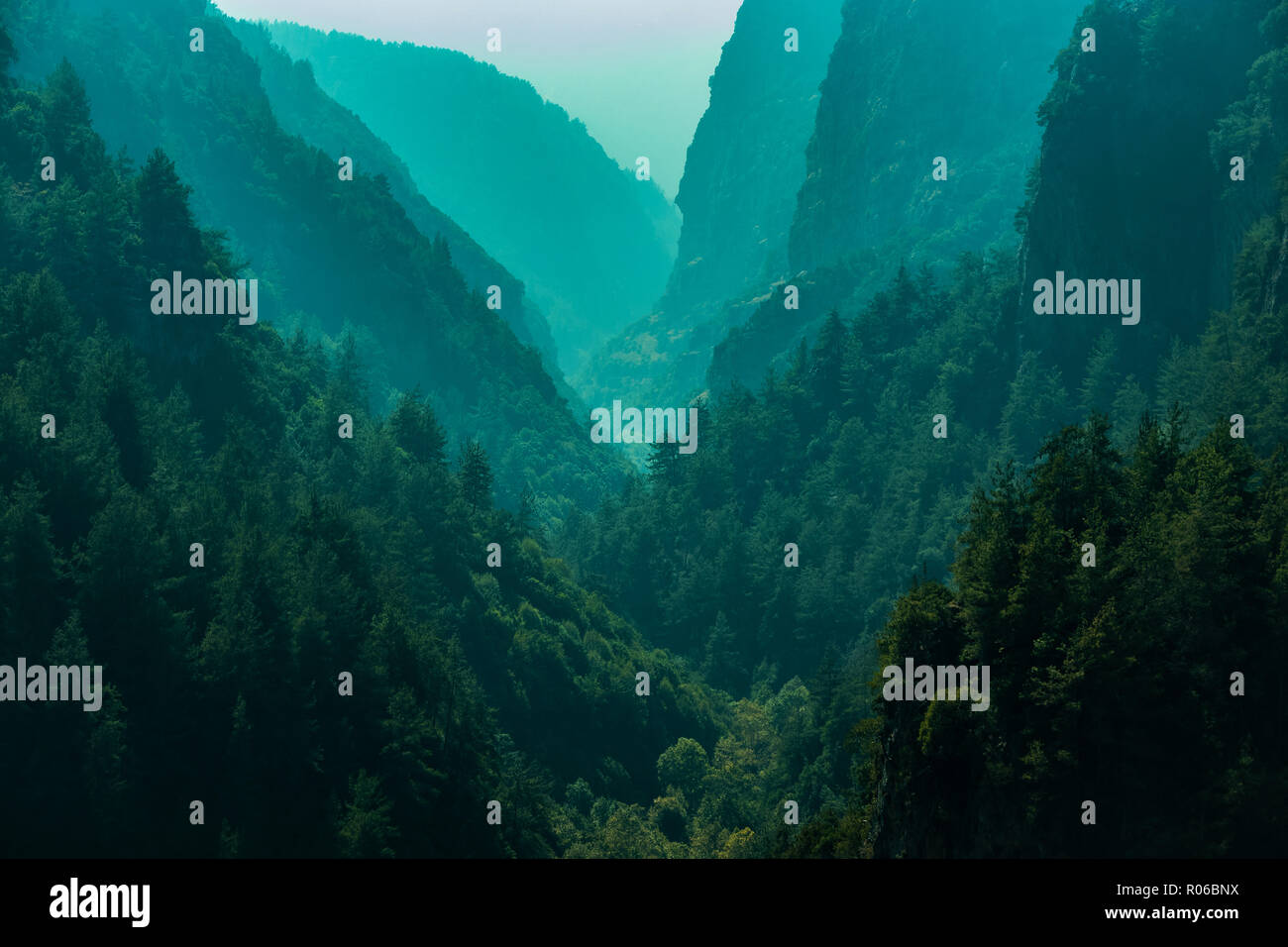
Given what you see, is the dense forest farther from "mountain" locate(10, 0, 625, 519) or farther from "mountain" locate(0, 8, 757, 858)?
"mountain" locate(10, 0, 625, 519)

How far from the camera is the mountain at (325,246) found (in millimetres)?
169375

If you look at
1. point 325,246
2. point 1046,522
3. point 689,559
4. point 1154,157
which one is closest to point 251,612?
point 1046,522

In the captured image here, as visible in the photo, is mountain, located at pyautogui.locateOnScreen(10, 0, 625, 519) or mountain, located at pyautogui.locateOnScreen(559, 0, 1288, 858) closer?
mountain, located at pyautogui.locateOnScreen(559, 0, 1288, 858)

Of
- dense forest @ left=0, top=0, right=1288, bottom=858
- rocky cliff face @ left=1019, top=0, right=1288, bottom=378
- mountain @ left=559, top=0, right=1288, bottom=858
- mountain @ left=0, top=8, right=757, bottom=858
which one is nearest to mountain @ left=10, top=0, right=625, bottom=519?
dense forest @ left=0, top=0, right=1288, bottom=858

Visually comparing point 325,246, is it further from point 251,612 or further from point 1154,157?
point 251,612

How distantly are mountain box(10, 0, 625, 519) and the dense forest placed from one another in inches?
60.3

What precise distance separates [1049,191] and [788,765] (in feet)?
201

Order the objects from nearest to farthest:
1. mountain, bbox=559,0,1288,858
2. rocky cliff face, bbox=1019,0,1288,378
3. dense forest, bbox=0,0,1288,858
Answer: mountain, bbox=559,0,1288,858 → dense forest, bbox=0,0,1288,858 → rocky cliff face, bbox=1019,0,1288,378

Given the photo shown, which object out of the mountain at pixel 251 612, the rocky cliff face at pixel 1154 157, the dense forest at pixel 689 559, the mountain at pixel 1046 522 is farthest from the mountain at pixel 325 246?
the rocky cliff face at pixel 1154 157

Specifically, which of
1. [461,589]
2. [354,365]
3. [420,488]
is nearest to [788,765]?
[461,589]

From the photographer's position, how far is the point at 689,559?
133 metres

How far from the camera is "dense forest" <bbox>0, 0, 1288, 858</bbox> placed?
44.6 meters
